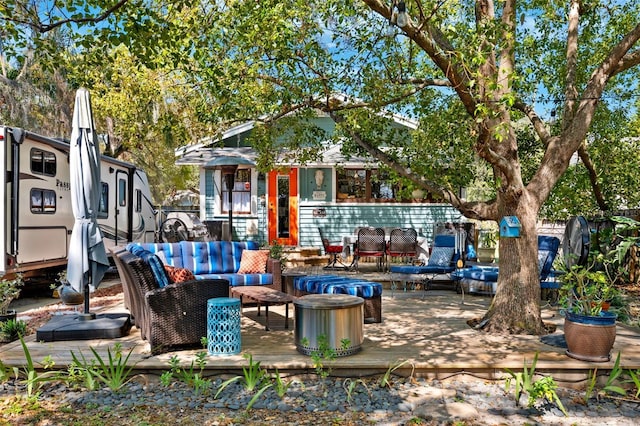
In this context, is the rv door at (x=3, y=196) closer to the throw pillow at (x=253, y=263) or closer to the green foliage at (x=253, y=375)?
the throw pillow at (x=253, y=263)

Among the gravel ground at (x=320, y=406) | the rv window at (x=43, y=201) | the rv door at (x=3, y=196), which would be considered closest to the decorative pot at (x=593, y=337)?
the gravel ground at (x=320, y=406)

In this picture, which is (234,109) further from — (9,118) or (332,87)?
(9,118)

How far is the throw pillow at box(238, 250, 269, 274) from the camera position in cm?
760

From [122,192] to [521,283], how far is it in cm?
912

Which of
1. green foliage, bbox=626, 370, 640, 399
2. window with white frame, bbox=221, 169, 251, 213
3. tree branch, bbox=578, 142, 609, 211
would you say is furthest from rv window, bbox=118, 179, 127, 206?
green foliage, bbox=626, 370, 640, 399

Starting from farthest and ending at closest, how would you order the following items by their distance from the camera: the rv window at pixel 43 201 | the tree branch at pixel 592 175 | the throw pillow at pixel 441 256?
the tree branch at pixel 592 175, the throw pillow at pixel 441 256, the rv window at pixel 43 201

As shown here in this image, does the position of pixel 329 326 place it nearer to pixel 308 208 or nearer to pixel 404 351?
pixel 404 351

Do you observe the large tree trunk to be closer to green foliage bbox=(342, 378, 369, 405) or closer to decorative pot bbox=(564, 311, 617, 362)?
decorative pot bbox=(564, 311, 617, 362)

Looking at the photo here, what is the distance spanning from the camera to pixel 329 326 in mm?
4895

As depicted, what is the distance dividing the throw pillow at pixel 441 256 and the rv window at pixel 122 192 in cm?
690

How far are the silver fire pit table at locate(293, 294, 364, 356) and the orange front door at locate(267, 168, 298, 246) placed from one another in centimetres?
883

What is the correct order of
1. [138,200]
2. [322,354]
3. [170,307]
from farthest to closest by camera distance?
[138,200] < [170,307] < [322,354]

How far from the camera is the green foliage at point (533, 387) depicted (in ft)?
13.2

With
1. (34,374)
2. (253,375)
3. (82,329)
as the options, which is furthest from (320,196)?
(34,374)
